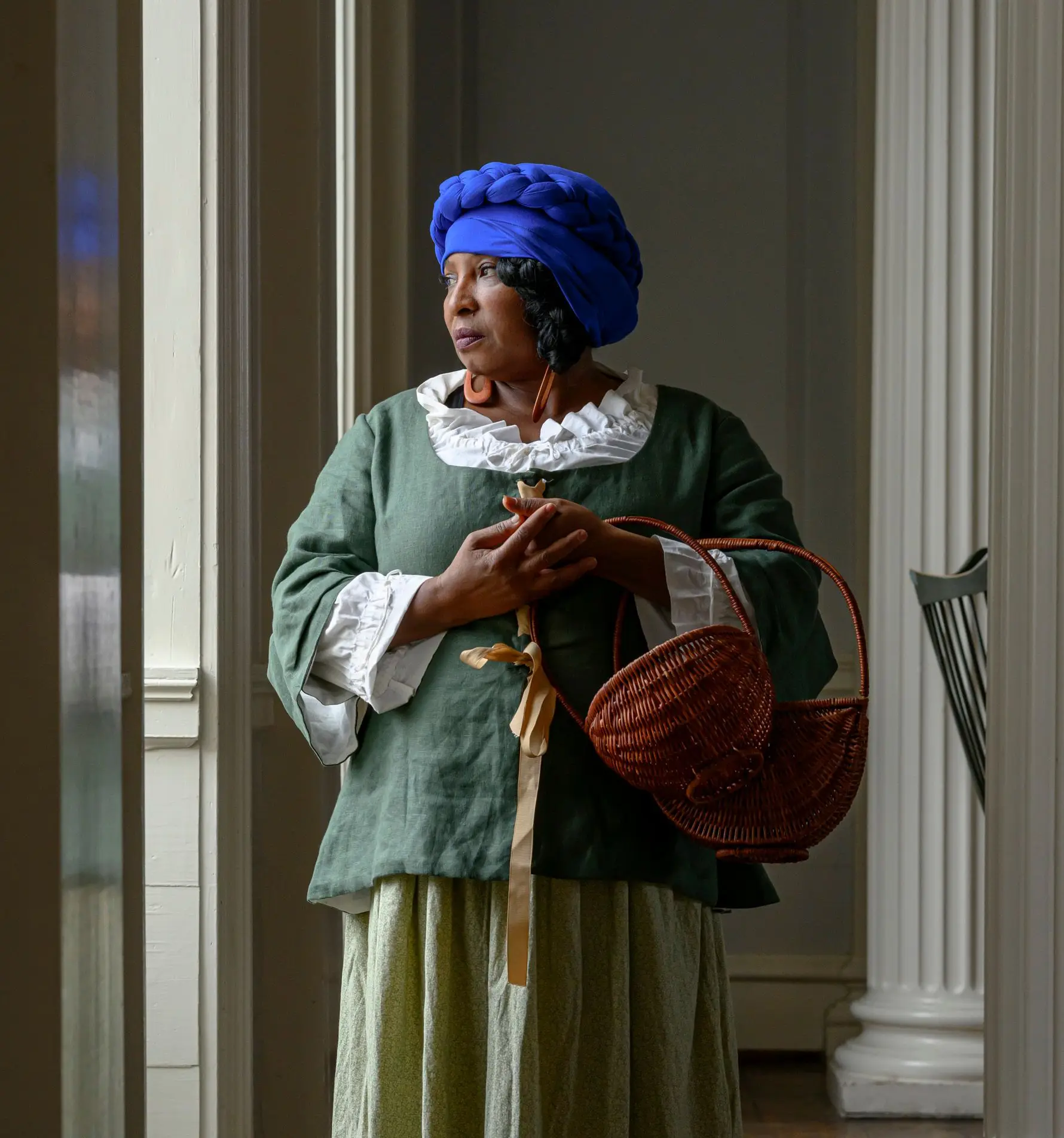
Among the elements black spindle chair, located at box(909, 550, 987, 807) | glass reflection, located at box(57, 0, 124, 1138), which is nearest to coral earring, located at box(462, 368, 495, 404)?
glass reflection, located at box(57, 0, 124, 1138)

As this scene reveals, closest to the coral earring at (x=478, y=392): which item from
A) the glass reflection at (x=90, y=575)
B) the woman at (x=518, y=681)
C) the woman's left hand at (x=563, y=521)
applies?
the woman at (x=518, y=681)

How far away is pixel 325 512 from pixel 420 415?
0.14 meters

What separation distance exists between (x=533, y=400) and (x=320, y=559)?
28 centimetres

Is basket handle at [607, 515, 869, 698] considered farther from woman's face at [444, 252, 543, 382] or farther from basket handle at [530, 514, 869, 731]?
woman's face at [444, 252, 543, 382]

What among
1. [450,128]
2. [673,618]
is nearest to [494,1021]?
[673,618]

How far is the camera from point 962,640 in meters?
2.94

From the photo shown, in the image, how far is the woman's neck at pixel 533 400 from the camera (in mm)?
1453

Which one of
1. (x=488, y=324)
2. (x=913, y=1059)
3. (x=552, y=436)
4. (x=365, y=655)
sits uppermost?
(x=488, y=324)

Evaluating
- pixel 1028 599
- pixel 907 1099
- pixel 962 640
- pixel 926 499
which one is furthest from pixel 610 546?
pixel 907 1099

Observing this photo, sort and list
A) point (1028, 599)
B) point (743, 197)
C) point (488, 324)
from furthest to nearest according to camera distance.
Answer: point (743, 197), point (1028, 599), point (488, 324)

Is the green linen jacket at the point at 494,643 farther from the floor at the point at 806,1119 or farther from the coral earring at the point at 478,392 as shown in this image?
the floor at the point at 806,1119

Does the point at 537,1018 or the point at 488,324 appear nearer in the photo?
the point at 537,1018

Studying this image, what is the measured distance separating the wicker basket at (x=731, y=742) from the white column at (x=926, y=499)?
1.91 metres

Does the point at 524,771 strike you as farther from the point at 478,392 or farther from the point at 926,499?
the point at 926,499
